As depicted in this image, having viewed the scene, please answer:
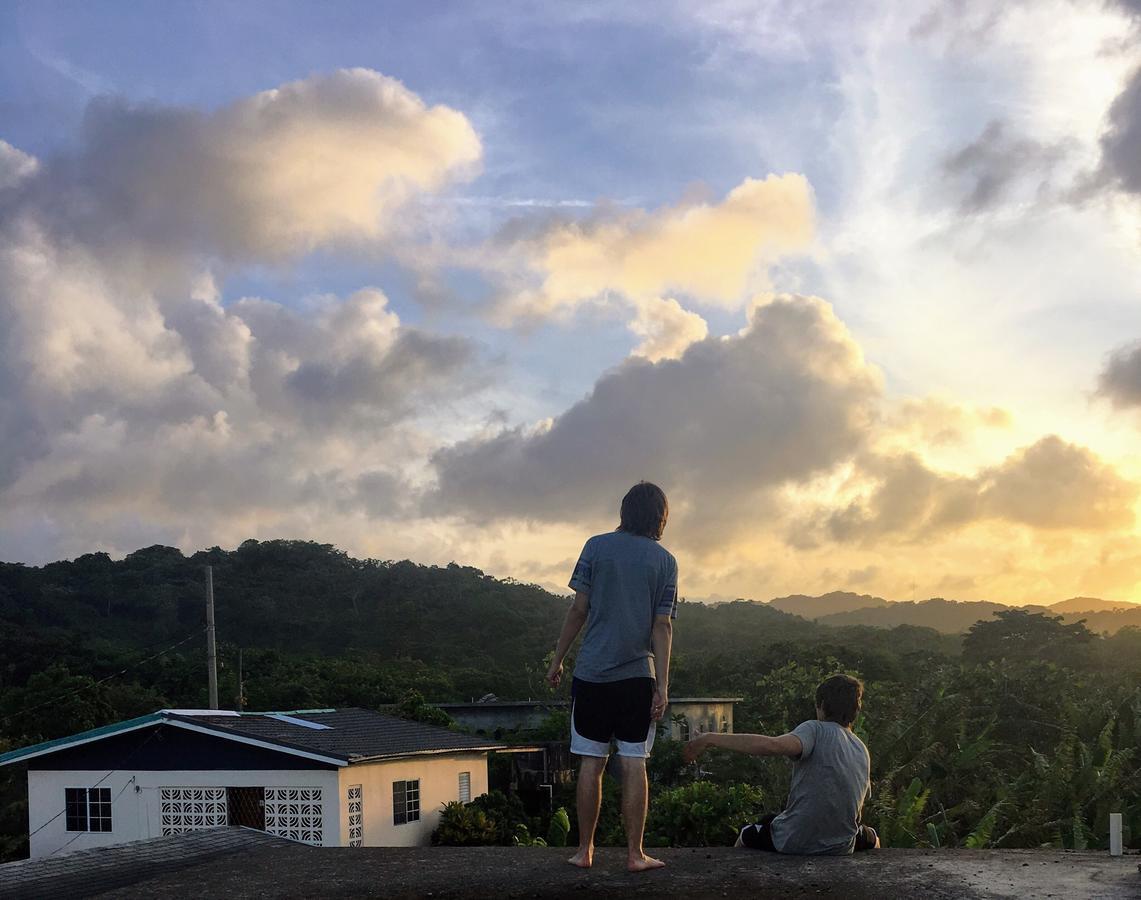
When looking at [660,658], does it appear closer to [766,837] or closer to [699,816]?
[766,837]

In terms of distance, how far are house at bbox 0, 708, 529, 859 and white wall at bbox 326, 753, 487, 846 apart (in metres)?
0.04

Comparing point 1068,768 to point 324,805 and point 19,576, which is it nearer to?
point 324,805

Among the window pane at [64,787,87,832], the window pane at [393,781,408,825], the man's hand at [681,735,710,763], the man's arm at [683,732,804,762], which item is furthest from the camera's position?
the window pane at [393,781,408,825]

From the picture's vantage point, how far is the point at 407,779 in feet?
79.6

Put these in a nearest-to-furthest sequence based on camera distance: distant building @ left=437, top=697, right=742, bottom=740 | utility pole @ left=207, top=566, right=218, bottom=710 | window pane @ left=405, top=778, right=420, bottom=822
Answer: window pane @ left=405, top=778, right=420, bottom=822
utility pole @ left=207, top=566, right=218, bottom=710
distant building @ left=437, top=697, right=742, bottom=740

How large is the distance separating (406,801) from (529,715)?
13034mm

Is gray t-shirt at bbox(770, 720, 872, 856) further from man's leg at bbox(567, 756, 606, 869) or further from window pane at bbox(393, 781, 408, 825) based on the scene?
window pane at bbox(393, 781, 408, 825)

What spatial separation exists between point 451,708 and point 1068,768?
925 inches

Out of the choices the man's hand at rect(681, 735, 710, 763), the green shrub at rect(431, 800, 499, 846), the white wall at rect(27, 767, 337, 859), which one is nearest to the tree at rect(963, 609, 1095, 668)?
the green shrub at rect(431, 800, 499, 846)

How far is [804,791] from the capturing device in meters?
5.32

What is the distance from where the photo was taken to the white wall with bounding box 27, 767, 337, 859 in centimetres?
2130

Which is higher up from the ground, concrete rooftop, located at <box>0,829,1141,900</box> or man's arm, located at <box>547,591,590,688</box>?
man's arm, located at <box>547,591,590,688</box>

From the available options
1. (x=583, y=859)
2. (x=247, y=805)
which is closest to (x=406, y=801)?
(x=247, y=805)

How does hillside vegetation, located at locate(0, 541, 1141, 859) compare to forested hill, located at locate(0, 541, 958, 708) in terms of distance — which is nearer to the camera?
hillside vegetation, located at locate(0, 541, 1141, 859)
